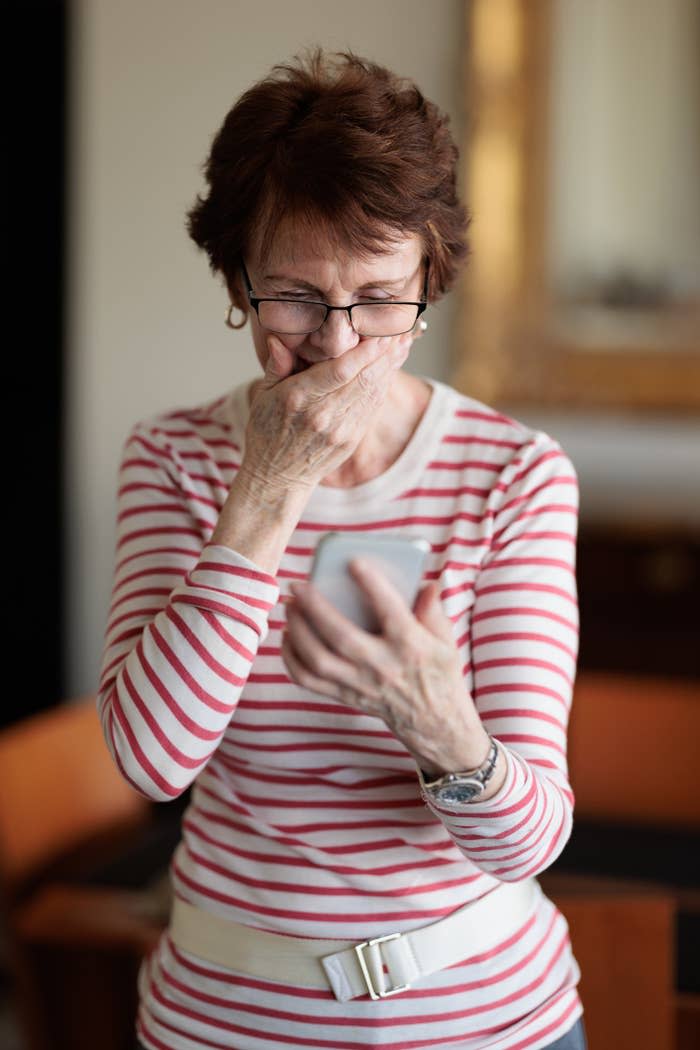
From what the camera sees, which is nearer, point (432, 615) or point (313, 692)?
point (432, 615)

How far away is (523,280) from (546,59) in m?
0.54

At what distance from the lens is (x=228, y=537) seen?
948 millimetres

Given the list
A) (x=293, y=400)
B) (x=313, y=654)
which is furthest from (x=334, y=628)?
(x=293, y=400)

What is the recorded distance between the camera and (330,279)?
0.99 m

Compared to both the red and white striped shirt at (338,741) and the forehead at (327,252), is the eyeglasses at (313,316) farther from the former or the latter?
the red and white striped shirt at (338,741)

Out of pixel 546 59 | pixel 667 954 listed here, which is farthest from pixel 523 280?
pixel 667 954

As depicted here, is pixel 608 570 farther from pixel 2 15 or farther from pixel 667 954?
pixel 2 15

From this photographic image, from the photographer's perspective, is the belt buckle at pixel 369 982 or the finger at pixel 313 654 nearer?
the finger at pixel 313 654

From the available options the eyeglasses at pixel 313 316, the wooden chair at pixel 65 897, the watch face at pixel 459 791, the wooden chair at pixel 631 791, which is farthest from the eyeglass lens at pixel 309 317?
the wooden chair at pixel 65 897

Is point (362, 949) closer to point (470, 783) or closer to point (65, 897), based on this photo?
point (470, 783)

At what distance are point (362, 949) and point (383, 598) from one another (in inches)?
14.2

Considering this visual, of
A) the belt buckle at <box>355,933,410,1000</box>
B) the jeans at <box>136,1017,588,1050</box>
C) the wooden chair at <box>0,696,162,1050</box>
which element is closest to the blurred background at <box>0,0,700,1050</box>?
the wooden chair at <box>0,696,162,1050</box>

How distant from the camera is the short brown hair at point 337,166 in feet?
3.19

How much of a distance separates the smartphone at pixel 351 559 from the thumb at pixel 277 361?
0.86 feet
